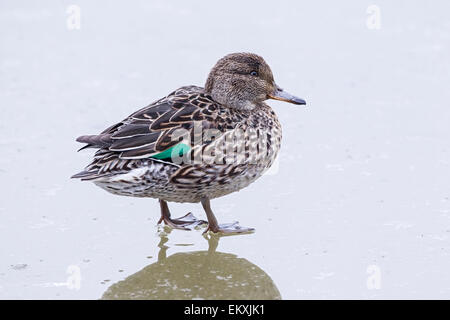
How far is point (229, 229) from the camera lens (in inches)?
208

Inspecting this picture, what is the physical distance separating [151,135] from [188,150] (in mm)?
264

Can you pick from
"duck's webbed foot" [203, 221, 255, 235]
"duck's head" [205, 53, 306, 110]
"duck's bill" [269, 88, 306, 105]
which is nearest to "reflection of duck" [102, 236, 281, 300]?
"duck's webbed foot" [203, 221, 255, 235]

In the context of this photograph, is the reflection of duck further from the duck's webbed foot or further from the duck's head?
the duck's head

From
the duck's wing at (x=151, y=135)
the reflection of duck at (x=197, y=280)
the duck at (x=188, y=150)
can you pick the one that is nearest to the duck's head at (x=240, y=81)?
the duck at (x=188, y=150)

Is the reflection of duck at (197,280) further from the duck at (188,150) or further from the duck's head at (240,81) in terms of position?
the duck's head at (240,81)

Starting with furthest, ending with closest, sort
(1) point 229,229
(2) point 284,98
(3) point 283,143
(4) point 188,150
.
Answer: (3) point 283,143, (2) point 284,98, (1) point 229,229, (4) point 188,150

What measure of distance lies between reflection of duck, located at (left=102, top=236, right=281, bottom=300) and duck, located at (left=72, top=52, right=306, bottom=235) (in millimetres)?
436

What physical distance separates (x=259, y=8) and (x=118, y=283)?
204 inches

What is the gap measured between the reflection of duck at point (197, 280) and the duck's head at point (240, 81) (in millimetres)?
1208

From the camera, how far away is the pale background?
477 cm

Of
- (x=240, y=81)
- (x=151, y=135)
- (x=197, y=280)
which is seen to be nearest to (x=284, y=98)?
(x=240, y=81)

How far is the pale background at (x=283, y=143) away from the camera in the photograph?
4766 millimetres

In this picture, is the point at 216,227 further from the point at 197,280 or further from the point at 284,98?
the point at 284,98

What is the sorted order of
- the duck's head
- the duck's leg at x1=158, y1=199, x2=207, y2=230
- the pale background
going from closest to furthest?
1. the pale background
2. the duck's leg at x1=158, y1=199, x2=207, y2=230
3. the duck's head
